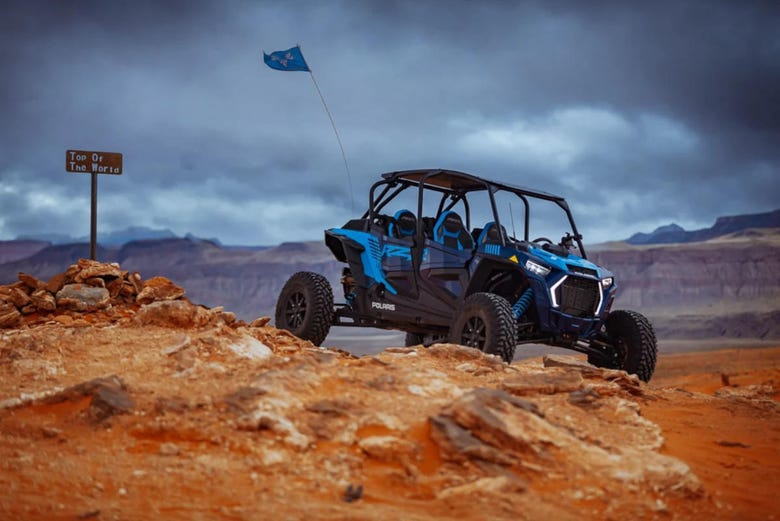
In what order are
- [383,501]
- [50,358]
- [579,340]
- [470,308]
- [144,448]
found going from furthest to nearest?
[579,340]
[470,308]
[50,358]
[144,448]
[383,501]

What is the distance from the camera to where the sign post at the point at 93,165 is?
1316 cm

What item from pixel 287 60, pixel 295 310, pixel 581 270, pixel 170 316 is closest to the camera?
Answer: pixel 170 316

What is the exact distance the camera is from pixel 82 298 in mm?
10898

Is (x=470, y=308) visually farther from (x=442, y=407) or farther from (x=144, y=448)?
(x=144, y=448)

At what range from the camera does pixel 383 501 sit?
4414 millimetres

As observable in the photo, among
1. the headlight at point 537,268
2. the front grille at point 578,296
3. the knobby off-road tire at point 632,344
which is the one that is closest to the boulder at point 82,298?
the headlight at point 537,268

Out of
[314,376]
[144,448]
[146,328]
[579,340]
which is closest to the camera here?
[144,448]

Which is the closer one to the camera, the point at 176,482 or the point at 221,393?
the point at 176,482

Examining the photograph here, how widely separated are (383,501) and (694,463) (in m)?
2.64

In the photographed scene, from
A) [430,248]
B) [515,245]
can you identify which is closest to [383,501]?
[515,245]

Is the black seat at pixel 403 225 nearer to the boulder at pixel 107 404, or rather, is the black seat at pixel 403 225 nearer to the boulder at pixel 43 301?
the boulder at pixel 43 301

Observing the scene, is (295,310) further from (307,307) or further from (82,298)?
(82,298)

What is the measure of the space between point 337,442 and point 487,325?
13.2 feet

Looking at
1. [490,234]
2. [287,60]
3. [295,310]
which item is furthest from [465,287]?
[287,60]
